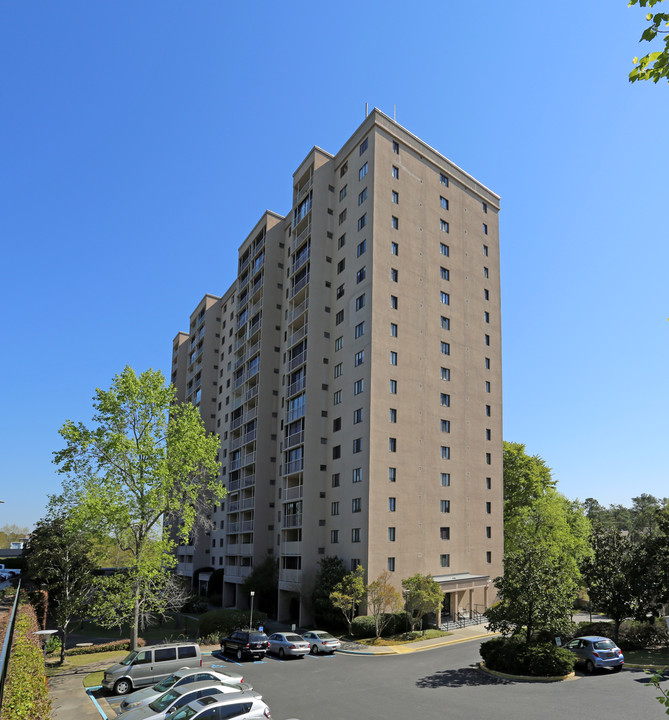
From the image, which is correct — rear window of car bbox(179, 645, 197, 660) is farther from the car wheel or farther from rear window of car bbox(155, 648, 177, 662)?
the car wheel

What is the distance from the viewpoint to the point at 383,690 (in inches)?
958

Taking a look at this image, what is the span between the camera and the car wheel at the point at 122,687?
2512 centimetres

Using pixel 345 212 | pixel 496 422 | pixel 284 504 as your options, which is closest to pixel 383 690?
pixel 284 504

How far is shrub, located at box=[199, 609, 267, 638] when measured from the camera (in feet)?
133

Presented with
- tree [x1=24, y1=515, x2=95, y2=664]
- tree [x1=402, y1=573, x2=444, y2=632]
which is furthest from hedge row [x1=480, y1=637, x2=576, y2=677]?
tree [x1=24, y1=515, x2=95, y2=664]

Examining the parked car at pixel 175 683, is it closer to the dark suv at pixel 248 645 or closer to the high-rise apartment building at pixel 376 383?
the dark suv at pixel 248 645

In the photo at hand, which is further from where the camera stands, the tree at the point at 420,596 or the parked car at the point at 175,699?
the tree at the point at 420,596

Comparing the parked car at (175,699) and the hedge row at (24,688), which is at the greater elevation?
the hedge row at (24,688)

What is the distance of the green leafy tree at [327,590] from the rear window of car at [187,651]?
15.7 m

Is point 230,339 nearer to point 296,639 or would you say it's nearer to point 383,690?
point 296,639

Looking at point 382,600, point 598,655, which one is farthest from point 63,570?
point 598,655

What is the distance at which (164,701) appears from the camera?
19.0 meters

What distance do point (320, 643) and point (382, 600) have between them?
6409 mm

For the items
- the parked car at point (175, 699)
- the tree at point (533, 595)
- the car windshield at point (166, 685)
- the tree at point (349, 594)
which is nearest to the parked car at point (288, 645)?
the tree at point (349, 594)
